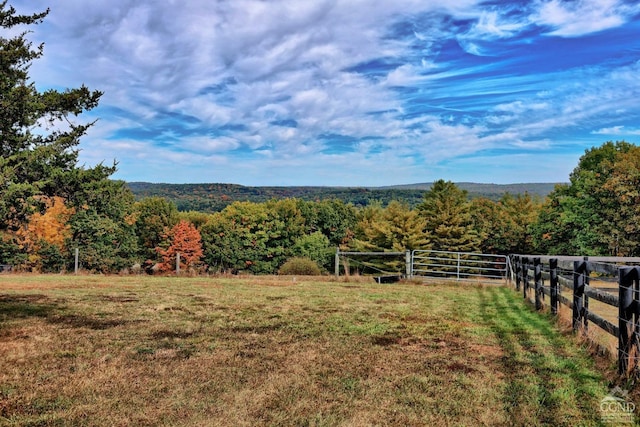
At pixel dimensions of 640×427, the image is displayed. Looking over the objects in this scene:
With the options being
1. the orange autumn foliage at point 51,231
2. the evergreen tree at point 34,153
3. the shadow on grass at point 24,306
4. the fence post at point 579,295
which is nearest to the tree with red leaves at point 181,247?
the orange autumn foliage at point 51,231

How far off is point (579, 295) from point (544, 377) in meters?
2.31

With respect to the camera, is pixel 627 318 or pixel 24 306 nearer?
pixel 627 318

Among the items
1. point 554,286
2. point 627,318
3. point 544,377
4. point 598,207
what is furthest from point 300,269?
point 598,207

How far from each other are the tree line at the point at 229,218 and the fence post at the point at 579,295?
8.25 metres

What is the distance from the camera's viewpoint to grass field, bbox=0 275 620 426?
3.52 metres

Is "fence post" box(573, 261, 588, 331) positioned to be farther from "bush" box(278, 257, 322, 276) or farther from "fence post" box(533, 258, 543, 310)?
"bush" box(278, 257, 322, 276)

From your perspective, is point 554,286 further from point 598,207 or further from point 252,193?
point 252,193

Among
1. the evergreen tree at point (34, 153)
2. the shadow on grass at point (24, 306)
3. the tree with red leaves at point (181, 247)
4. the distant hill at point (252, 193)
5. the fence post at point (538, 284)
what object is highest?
the distant hill at point (252, 193)

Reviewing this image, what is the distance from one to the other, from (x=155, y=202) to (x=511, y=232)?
151 ft

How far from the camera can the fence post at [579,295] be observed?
6062 millimetres

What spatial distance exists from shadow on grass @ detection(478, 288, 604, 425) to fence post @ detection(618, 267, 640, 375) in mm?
316

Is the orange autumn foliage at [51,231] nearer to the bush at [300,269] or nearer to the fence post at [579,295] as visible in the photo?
the bush at [300,269]

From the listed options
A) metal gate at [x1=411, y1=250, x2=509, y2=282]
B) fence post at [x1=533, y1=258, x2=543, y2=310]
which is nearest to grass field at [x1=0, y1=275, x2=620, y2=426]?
fence post at [x1=533, y1=258, x2=543, y2=310]

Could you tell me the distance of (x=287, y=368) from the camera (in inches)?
186
